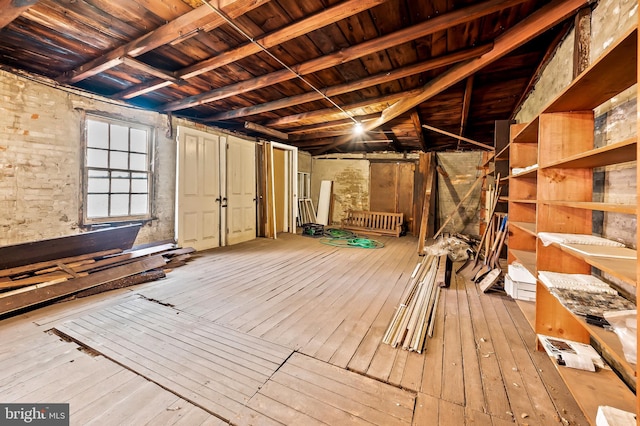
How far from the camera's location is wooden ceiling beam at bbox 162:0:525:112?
6.79 ft

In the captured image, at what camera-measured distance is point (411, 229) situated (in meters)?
7.59

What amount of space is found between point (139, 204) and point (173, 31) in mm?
3324

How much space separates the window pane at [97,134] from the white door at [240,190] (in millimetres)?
2135

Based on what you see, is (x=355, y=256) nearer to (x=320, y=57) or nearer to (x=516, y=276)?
(x=516, y=276)

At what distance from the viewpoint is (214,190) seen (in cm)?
539

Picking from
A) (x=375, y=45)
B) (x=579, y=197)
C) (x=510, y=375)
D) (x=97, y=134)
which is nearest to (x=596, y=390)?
(x=510, y=375)

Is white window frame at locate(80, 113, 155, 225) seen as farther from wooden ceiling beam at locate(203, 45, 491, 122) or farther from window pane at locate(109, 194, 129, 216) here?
wooden ceiling beam at locate(203, 45, 491, 122)

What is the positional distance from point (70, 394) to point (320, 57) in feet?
11.9

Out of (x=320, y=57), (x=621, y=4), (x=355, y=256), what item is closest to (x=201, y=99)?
(x=320, y=57)

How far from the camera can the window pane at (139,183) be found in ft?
14.8

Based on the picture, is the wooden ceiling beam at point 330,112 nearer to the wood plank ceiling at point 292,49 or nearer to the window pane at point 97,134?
the wood plank ceiling at point 292,49

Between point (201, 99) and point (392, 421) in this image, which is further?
point (201, 99)

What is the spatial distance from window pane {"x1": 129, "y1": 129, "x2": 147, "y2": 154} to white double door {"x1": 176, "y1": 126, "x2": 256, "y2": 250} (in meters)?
0.64

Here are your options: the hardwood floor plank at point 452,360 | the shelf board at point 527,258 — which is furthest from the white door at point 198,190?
the shelf board at point 527,258
